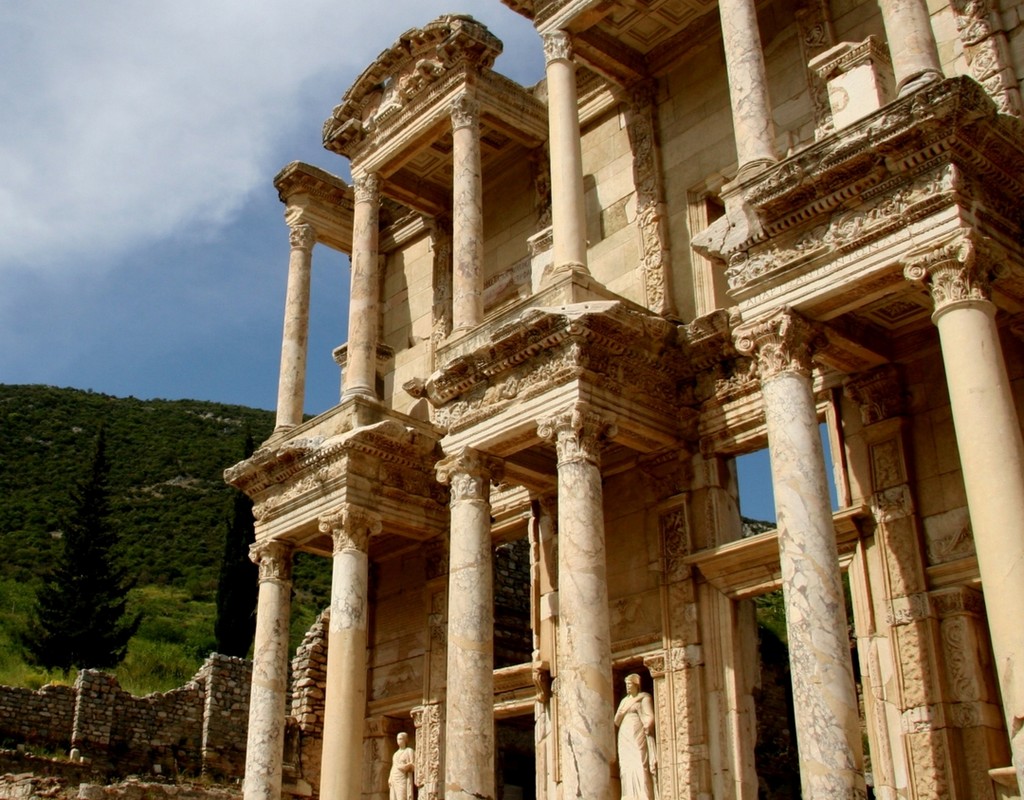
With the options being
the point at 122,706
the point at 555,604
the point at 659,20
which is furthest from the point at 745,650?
the point at 122,706

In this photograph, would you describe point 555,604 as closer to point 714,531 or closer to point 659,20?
point 714,531

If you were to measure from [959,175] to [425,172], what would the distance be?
10.8m

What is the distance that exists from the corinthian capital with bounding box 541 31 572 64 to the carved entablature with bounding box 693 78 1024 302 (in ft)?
14.7

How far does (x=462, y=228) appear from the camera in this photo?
1683cm

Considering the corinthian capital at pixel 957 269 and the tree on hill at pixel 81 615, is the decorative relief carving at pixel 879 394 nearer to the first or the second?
the corinthian capital at pixel 957 269

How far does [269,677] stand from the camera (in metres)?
17.2

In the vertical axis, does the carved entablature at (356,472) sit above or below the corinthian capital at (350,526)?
above

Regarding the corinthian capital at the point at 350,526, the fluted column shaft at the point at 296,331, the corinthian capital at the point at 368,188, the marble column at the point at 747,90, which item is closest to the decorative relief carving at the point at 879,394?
the marble column at the point at 747,90

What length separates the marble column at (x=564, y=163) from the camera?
587 inches

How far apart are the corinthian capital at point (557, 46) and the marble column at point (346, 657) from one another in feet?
21.8

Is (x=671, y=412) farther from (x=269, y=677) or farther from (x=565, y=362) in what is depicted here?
(x=269, y=677)

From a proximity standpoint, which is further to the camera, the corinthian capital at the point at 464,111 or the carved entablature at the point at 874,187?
the corinthian capital at the point at 464,111

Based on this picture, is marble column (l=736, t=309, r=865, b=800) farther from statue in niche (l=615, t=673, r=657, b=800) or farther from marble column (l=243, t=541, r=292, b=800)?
marble column (l=243, t=541, r=292, b=800)

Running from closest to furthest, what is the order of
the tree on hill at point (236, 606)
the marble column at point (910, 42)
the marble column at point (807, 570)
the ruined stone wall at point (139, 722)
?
the marble column at point (807, 570) < the marble column at point (910, 42) < the ruined stone wall at point (139, 722) < the tree on hill at point (236, 606)
